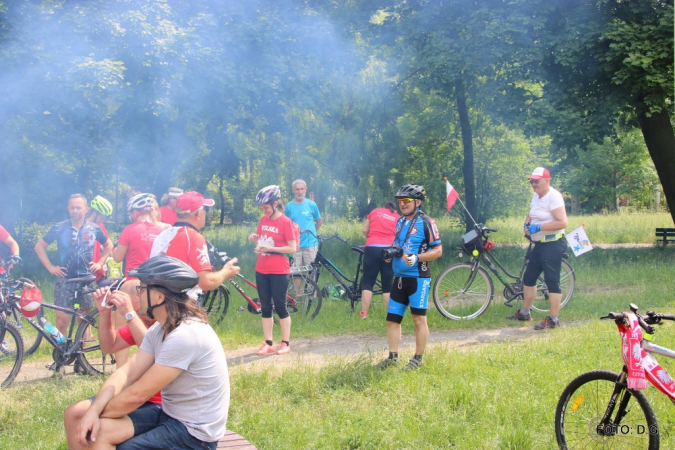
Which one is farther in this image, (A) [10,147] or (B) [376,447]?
(A) [10,147]

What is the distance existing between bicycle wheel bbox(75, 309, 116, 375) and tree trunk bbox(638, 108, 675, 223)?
12.3 metres

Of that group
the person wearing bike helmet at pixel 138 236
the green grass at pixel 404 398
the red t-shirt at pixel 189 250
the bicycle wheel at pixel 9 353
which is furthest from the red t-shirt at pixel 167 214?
the red t-shirt at pixel 189 250

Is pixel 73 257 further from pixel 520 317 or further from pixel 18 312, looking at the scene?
pixel 520 317

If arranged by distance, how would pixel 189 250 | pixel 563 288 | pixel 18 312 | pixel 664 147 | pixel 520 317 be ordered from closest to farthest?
pixel 189 250 → pixel 18 312 → pixel 520 317 → pixel 563 288 → pixel 664 147

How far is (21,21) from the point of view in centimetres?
1070

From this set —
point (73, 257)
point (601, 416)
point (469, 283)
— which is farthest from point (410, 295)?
point (73, 257)

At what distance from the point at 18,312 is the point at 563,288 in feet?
22.3

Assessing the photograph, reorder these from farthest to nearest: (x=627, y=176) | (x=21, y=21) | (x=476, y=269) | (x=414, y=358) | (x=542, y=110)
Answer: (x=627, y=176), (x=542, y=110), (x=21, y=21), (x=476, y=269), (x=414, y=358)

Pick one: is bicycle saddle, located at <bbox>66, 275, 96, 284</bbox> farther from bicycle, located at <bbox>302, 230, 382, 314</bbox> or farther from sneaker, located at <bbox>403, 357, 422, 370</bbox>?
sneaker, located at <bbox>403, 357, 422, 370</bbox>

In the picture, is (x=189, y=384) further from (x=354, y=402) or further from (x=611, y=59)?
(x=611, y=59)

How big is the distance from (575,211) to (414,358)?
A: 37.0 m

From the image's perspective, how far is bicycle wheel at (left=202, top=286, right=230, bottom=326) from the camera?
8297mm

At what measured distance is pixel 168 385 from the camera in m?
3.01

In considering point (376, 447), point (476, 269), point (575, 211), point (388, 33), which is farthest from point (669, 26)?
point (575, 211)
